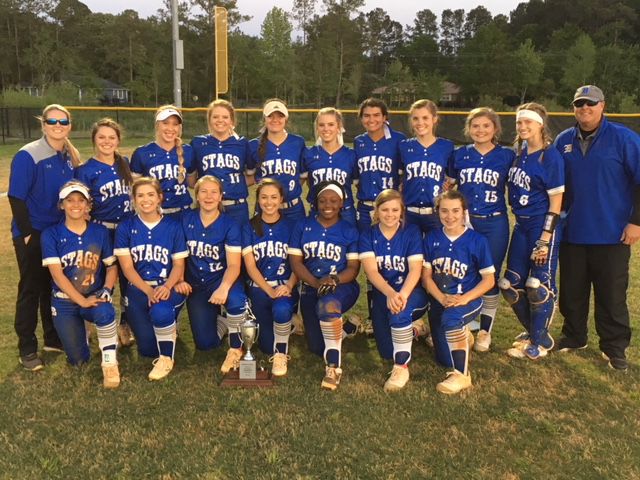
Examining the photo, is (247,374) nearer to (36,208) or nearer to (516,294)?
(36,208)

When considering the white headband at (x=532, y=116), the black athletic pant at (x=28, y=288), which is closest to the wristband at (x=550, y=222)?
the white headband at (x=532, y=116)

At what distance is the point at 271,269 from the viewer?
3.94 meters

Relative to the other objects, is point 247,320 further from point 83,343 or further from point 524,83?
point 524,83

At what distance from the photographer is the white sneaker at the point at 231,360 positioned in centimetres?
374

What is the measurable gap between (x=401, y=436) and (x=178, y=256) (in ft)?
6.07

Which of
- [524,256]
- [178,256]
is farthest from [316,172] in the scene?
[524,256]

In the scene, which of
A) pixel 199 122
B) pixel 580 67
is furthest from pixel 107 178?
pixel 580 67

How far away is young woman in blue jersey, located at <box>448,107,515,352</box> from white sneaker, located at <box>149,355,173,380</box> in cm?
216

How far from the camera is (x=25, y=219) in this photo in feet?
12.0

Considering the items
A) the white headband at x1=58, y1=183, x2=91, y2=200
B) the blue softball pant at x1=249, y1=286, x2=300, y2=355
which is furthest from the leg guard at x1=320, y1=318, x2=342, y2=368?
the white headband at x1=58, y1=183, x2=91, y2=200

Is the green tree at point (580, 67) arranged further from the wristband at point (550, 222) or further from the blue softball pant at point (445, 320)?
the blue softball pant at point (445, 320)

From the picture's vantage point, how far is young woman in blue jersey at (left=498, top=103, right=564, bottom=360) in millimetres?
3744

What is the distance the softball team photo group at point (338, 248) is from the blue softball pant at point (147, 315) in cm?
1

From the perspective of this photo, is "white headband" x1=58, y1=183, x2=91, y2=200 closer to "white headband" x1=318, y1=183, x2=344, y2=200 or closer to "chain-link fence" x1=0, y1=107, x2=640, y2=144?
"white headband" x1=318, y1=183, x2=344, y2=200
